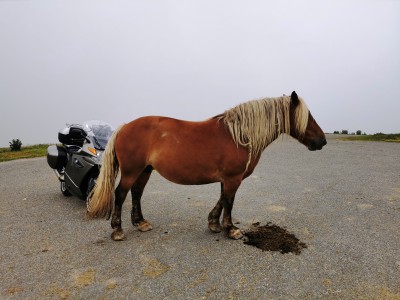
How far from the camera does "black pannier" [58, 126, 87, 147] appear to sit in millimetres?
5938

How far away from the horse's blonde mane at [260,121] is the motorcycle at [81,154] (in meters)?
2.69

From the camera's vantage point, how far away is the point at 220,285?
10.0ft

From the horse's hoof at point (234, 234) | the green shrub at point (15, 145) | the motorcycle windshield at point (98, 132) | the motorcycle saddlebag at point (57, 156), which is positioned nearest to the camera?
the horse's hoof at point (234, 234)

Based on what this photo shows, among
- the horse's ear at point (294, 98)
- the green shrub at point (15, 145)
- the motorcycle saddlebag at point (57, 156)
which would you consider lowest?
the green shrub at point (15, 145)

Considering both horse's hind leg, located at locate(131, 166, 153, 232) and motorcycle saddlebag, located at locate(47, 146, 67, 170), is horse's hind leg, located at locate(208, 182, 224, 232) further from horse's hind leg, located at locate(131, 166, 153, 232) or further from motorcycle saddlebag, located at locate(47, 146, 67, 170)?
motorcycle saddlebag, located at locate(47, 146, 67, 170)

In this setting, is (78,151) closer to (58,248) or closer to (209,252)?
A: (58,248)

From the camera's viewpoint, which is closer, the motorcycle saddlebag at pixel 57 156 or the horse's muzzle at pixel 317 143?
the horse's muzzle at pixel 317 143

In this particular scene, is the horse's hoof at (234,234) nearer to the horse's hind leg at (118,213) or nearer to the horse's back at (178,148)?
the horse's back at (178,148)

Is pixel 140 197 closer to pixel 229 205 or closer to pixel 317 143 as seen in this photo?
pixel 229 205

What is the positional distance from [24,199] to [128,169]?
3759 mm

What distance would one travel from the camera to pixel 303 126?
13.4 feet

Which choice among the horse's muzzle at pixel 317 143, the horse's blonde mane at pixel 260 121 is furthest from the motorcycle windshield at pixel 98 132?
the horse's muzzle at pixel 317 143

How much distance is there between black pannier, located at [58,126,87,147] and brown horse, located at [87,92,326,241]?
6.77 feet

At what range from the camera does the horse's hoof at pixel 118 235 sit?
4203 millimetres
